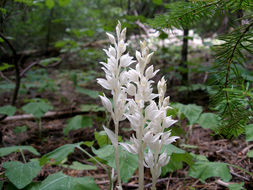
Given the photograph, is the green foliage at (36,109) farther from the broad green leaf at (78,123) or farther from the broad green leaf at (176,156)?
the broad green leaf at (176,156)

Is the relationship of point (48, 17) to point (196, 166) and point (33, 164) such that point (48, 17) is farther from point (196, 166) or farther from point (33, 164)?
point (196, 166)

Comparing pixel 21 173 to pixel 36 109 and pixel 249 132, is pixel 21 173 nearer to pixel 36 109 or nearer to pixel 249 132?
pixel 36 109

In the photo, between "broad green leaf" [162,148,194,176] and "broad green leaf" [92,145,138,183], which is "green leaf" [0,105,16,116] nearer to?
"broad green leaf" [92,145,138,183]

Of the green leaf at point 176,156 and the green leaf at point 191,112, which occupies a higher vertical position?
the green leaf at point 191,112

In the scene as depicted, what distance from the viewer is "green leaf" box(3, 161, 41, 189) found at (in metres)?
1.38

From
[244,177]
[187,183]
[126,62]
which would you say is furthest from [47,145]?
[244,177]

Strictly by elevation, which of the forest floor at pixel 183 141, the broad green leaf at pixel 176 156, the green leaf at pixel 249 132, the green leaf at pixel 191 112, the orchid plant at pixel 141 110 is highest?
the orchid plant at pixel 141 110

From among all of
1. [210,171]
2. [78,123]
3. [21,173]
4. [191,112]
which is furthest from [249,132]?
[78,123]

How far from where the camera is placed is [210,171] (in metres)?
1.50

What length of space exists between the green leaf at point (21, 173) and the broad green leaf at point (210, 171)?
1193 mm

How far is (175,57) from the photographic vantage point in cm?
520

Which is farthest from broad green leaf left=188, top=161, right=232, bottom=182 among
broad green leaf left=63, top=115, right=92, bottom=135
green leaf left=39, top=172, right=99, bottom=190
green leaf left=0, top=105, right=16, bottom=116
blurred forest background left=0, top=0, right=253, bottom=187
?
green leaf left=0, top=105, right=16, bottom=116

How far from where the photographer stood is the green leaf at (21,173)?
1.38 metres

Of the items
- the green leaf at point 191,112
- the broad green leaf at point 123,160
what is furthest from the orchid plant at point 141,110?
the green leaf at point 191,112
